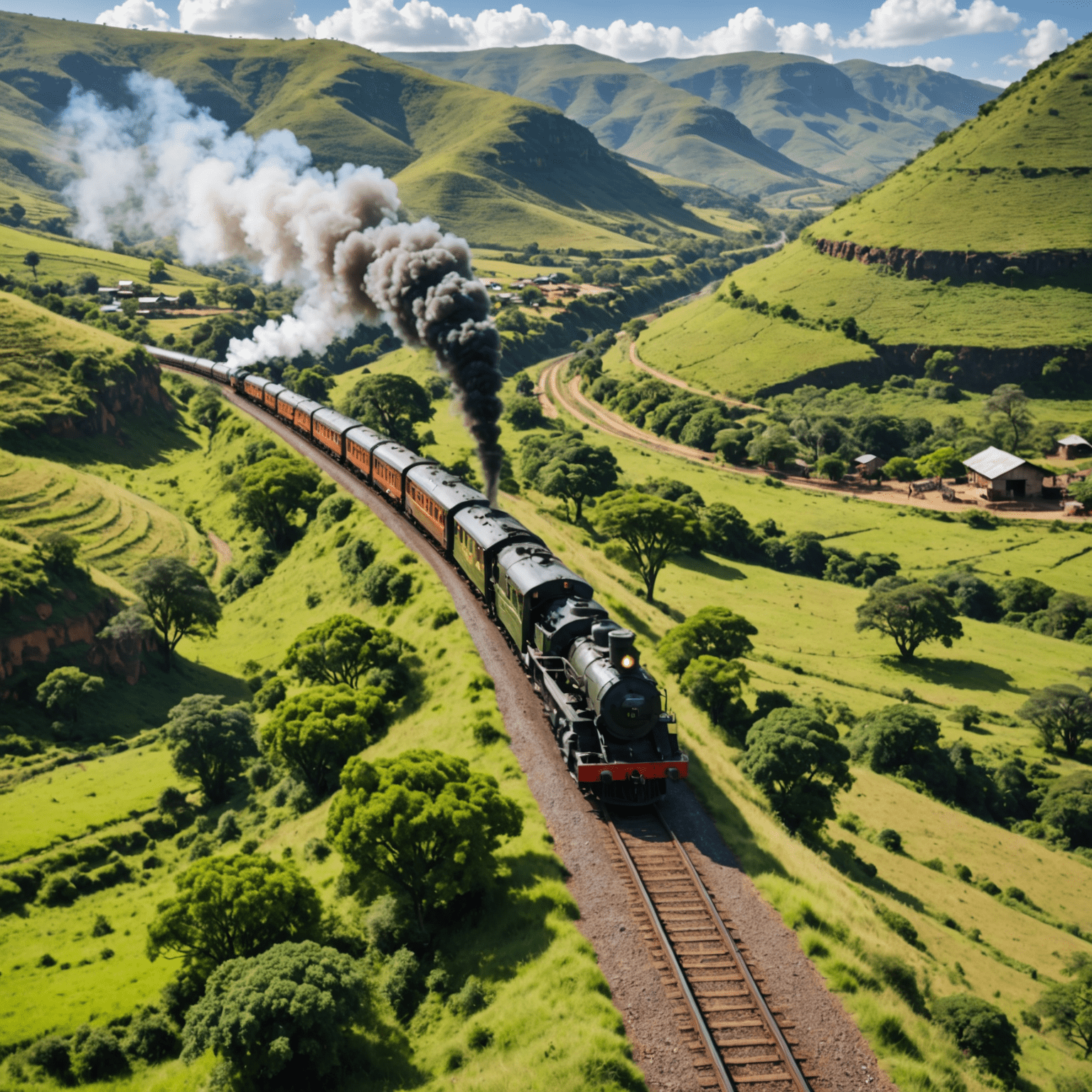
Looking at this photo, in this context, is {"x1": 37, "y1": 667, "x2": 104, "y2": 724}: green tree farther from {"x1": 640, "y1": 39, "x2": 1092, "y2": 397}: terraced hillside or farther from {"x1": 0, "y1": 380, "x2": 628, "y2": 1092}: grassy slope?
{"x1": 640, "y1": 39, "x2": 1092, "y2": 397}: terraced hillside

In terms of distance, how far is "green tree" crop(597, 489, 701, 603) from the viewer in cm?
5966

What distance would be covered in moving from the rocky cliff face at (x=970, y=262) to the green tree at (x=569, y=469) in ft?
280

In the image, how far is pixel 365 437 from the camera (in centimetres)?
6197

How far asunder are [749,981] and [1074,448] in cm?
11323

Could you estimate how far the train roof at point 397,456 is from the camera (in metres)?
52.5

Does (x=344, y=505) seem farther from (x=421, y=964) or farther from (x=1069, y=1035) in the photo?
(x=1069, y=1035)

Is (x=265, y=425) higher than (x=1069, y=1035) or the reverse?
higher

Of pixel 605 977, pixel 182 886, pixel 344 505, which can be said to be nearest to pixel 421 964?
pixel 605 977

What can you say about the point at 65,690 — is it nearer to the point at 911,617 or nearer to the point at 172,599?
the point at 172,599

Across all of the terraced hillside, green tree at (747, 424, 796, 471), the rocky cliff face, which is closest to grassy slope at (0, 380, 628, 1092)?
green tree at (747, 424, 796, 471)

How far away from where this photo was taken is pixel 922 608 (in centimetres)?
5950

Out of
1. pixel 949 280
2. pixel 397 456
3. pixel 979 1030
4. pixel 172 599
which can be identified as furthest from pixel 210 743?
pixel 949 280

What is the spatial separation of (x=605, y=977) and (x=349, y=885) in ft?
32.8

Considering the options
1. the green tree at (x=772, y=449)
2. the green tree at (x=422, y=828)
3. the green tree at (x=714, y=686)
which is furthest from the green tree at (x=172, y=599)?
the green tree at (x=772, y=449)
